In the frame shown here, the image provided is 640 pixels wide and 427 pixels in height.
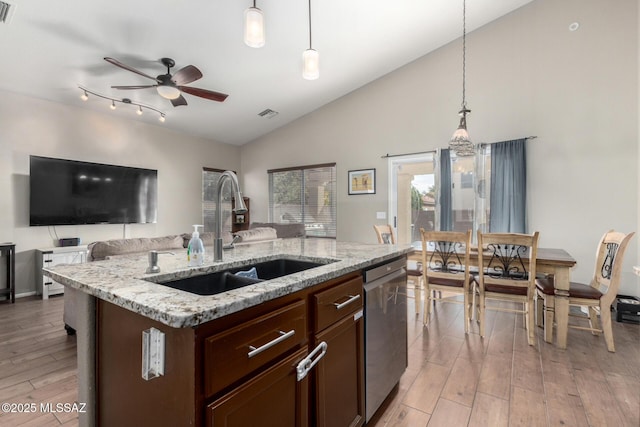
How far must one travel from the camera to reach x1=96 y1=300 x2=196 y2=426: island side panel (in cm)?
76

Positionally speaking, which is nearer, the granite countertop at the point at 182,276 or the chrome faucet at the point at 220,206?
the granite countertop at the point at 182,276

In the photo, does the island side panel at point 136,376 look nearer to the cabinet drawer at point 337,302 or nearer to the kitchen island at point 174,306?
the kitchen island at point 174,306

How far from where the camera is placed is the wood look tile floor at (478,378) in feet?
5.57

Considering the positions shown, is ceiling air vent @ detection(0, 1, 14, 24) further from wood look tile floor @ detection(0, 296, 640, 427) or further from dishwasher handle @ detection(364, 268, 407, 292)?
dishwasher handle @ detection(364, 268, 407, 292)

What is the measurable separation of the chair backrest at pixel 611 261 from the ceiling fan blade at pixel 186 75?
4.12 m

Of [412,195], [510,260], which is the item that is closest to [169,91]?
[412,195]

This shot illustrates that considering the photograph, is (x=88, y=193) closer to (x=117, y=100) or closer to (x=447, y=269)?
(x=117, y=100)

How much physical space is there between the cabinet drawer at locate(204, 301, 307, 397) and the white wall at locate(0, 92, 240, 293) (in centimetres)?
498

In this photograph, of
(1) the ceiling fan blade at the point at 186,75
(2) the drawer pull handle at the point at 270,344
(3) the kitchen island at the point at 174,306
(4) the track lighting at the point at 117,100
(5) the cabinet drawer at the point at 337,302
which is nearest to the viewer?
(3) the kitchen island at the point at 174,306

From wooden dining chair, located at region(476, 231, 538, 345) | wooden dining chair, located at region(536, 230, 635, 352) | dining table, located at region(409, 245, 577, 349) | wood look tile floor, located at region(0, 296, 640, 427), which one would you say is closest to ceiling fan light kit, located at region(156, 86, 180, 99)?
wood look tile floor, located at region(0, 296, 640, 427)

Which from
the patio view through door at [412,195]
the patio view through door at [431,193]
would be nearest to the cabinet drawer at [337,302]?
the patio view through door at [431,193]

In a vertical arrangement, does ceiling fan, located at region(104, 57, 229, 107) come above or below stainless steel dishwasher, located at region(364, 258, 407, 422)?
above

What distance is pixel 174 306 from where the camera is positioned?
779mm

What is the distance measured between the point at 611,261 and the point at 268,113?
5214mm
